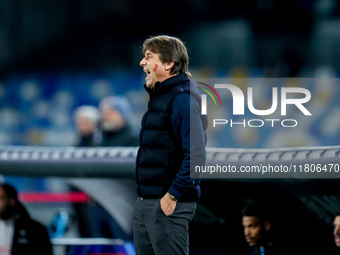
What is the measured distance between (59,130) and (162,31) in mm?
1846

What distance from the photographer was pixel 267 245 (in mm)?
2541

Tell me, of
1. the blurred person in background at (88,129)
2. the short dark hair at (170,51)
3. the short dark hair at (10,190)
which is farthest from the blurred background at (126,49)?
the short dark hair at (170,51)

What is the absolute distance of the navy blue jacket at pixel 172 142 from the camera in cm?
192

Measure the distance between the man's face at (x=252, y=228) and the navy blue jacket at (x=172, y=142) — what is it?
624 mm

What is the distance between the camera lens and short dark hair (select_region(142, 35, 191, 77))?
2.00 metres

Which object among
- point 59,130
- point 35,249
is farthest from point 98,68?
point 35,249

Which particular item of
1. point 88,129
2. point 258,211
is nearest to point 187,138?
point 258,211

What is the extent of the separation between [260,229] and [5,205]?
1.28 m

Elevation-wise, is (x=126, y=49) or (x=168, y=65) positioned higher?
(x=168, y=65)

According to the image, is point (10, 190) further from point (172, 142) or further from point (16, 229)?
point (172, 142)

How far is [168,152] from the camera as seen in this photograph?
6.47ft

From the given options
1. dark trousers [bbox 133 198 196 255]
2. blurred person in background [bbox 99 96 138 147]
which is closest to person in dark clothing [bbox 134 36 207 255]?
dark trousers [bbox 133 198 196 255]

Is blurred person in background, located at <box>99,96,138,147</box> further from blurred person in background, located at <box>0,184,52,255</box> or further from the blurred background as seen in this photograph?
the blurred background

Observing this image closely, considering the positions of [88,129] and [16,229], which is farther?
[88,129]
